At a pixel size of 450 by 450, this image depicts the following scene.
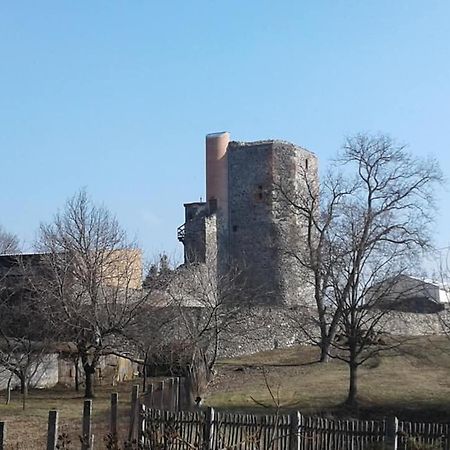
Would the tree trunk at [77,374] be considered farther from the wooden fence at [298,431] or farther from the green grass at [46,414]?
the wooden fence at [298,431]

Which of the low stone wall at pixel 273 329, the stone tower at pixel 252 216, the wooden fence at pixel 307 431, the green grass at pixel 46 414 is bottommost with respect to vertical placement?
the green grass at pixel 46 414

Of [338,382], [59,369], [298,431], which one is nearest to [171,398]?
[298,431]

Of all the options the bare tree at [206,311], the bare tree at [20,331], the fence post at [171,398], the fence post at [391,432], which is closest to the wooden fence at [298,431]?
the fence post at [391,432]

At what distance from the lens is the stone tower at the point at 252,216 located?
44938 mm

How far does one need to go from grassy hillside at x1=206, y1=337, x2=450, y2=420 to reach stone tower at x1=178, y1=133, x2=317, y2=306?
761cm

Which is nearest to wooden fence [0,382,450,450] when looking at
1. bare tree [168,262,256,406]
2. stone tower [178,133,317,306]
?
bare tree [168,262,256,406]

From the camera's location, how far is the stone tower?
147ft

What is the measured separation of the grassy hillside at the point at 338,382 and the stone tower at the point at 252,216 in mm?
7606

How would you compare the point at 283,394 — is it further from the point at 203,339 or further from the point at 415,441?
the point at 415,441

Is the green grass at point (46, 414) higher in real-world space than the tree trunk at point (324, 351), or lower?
lower

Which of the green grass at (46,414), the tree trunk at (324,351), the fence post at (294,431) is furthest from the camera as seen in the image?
the tree trunk at (324,351)

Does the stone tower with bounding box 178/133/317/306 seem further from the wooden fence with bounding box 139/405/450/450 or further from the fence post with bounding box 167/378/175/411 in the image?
the wooden fence with bounding box 139/405/450/450

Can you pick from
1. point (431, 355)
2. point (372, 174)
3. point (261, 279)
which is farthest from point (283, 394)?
point (261, 279)

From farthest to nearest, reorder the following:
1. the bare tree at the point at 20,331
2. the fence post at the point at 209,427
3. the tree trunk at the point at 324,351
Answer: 1. the tree trunk at the point at 324,351
2. the bare tree at the point at 20,331
3. the fence post at the point at 209,427
